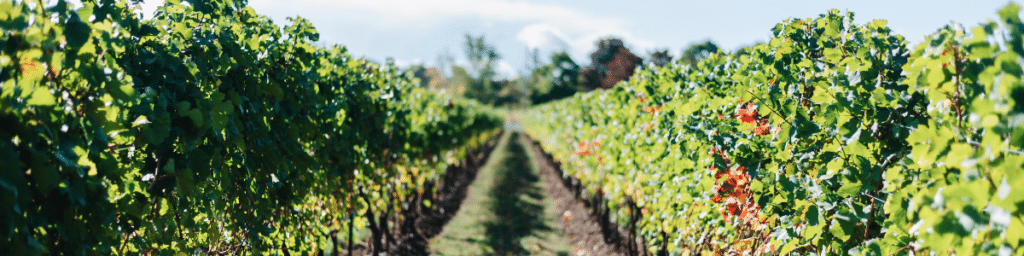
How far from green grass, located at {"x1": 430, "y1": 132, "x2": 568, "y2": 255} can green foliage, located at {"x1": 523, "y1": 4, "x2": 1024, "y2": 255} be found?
3.27 m

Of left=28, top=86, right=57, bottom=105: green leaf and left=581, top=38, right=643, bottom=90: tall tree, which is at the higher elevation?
left=581, top=38, right=643, bottom=90: tall tree

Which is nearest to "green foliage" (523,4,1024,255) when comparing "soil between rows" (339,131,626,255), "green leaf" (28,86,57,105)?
"green leaf" (28,86,57,105)

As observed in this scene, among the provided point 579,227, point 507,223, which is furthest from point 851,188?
point 507,223

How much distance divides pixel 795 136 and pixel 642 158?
2424mm

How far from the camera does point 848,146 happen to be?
215 centimetres

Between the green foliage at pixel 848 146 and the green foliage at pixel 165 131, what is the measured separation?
245 cm

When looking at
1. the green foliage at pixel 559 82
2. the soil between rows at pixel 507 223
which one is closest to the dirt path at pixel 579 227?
the soil between rows at pixel 507 223

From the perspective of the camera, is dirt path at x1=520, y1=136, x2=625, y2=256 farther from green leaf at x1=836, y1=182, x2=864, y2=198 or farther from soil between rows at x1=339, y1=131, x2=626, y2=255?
green leaf at x1=836, y1=182, x2=864, y2=198

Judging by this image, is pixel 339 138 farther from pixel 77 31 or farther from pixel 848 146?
pixel 848 146

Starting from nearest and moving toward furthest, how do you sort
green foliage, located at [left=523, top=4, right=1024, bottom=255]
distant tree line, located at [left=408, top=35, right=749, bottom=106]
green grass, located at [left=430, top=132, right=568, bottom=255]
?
green foliage, located at [left=523, top=4, right=1024, bottom=255], green grass, located at [left=430, top=132, right=568, bottom=255], distant tree line, located at [left=408, top=35, right=749, bottom=106]

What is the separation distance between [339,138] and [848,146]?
11.5 feet

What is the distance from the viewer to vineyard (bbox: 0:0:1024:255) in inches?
56.8

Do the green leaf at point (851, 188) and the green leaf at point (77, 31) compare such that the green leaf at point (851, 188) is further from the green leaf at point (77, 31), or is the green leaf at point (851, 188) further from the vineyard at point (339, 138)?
the green leaf at point (77, 31)

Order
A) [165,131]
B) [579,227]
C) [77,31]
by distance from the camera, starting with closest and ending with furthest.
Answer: [77,31]
[165,131]
[579,227]
